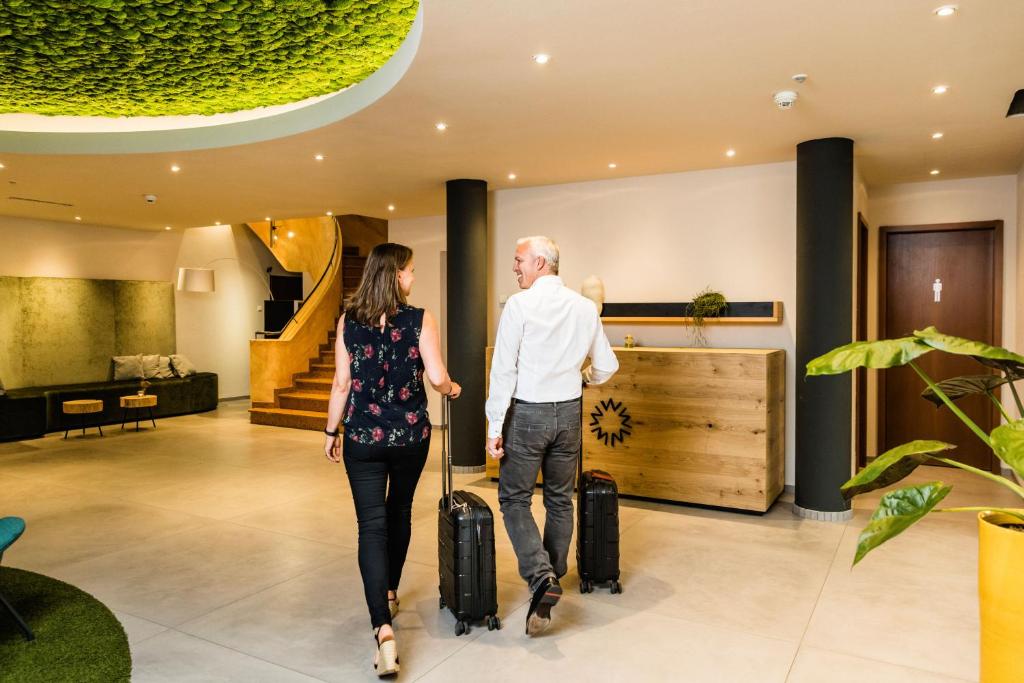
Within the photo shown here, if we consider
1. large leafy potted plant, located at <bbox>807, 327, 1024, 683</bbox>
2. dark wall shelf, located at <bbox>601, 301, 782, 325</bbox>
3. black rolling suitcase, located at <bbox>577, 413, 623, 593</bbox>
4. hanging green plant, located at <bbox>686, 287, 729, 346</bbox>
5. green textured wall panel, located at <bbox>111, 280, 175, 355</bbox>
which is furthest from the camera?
green textured wall panel, located at <bbox>111, 280, 175, 355</bbox>

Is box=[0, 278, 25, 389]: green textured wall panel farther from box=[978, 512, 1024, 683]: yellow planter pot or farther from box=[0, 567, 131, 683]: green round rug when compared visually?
box=[978, 512, 1024, 683]: yellow planter pot

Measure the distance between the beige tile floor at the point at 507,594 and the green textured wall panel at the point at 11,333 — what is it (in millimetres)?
4060

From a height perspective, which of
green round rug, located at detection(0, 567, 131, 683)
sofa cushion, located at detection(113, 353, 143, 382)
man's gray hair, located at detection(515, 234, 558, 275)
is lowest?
green round rug, located at detection(0, 567, 131, 683)

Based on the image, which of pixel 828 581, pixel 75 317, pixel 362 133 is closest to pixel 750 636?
pixel 828 581

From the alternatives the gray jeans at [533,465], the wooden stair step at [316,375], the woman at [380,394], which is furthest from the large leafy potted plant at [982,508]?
the wooden stair step at [316,375]

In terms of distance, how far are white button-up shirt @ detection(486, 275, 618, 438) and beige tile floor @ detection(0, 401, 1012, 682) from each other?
3.33 ft

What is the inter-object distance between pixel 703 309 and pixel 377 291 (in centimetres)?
368

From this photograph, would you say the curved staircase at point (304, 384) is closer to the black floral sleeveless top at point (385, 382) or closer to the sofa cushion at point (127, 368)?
the sofa cushion at point (127, 368)

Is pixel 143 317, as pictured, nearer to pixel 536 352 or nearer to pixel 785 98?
pixel 536 352

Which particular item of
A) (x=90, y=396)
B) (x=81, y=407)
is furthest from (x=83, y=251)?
(x=81, y=407)

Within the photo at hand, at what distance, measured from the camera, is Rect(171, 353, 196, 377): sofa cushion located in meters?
10.4

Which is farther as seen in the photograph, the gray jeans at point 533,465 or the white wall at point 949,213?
the white wall at point 949,213

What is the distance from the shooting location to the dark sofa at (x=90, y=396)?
8.26 metres

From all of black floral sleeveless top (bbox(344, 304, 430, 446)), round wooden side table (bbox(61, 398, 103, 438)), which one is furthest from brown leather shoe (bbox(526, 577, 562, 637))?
round wooden side table (bbox(61, 398, 103, 438))
